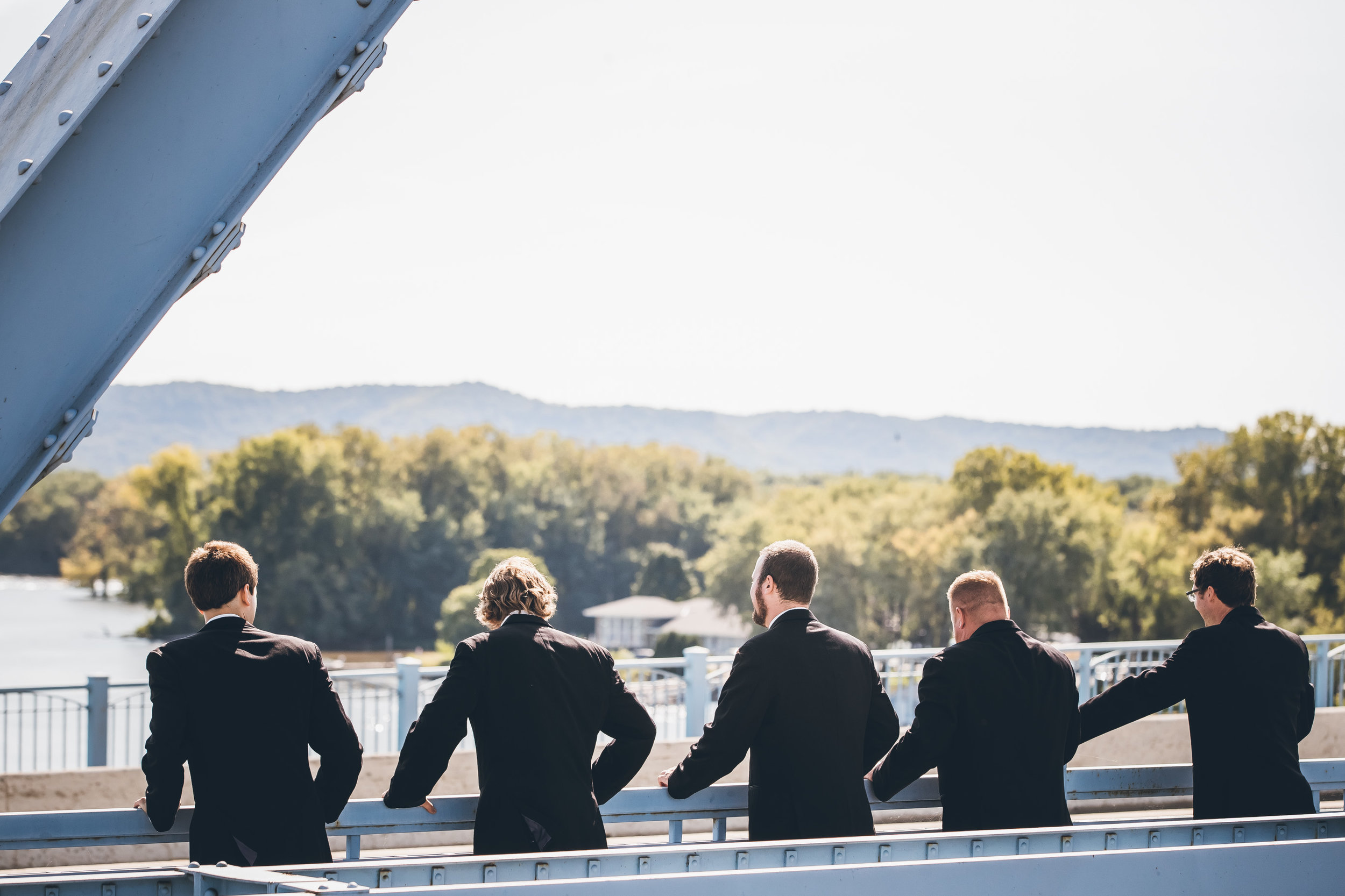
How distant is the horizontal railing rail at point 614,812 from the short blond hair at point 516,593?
0.51m

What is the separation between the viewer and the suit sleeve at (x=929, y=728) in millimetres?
3281

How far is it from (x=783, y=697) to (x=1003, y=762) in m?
0.65

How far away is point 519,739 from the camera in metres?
3.07

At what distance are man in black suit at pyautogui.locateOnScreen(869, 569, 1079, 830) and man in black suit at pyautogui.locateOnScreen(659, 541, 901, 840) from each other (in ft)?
0.64

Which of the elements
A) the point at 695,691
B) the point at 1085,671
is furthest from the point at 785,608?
the point at 1085,671

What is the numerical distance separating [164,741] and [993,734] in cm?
221

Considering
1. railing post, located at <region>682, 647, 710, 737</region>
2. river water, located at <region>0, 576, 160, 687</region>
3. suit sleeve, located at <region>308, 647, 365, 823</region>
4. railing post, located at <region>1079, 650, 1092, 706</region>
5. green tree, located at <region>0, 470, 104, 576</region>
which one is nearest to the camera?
suit sleeve, located at <region>308, 647, 365, 823</region>

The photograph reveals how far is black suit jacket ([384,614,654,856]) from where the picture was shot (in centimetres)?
304

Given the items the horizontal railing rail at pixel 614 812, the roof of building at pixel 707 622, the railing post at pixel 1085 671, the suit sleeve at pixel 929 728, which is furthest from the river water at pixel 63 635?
the suit sleeve at pixel 929 728

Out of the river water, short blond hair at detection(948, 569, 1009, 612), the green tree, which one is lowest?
the river water

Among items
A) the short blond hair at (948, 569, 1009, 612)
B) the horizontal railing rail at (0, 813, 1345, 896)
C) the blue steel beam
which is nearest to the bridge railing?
the short blond hair at (948, 569, 1009, 612)

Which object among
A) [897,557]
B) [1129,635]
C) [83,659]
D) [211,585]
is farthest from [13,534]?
[211,585]

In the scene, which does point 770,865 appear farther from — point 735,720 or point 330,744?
point 330,744

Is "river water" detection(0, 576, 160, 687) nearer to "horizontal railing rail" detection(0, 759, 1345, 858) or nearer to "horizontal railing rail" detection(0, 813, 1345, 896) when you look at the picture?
"horizontal railing rail" detection(0, 759, 1345, 858)
